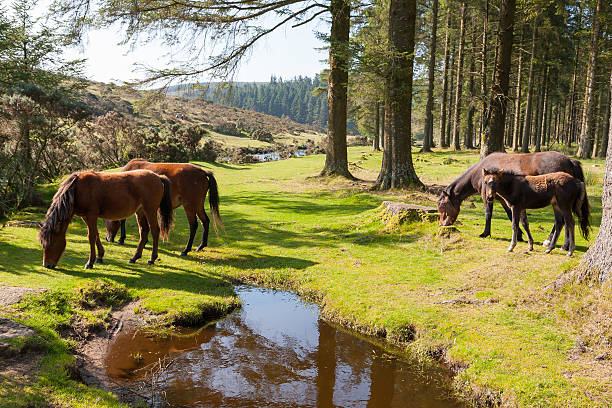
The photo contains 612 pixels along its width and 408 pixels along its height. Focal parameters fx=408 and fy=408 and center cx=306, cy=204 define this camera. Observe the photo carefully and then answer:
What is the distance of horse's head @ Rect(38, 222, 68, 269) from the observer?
7246mm

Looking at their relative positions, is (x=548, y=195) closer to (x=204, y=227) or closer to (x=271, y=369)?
(x=271, y=369)

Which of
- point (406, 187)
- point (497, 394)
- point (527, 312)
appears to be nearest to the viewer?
point (497, 394)

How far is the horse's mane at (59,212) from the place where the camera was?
7.25 meters

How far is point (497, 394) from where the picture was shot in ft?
14.7

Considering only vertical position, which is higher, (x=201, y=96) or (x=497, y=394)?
(x=201, y=96)

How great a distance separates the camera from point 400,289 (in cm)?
740

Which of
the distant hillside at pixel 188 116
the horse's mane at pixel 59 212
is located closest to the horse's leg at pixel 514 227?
the horse's mane at pixel 59 212

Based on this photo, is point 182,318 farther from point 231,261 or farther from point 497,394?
point 497,394

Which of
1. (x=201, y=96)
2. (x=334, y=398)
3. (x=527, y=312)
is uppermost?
(x=201, y=96)

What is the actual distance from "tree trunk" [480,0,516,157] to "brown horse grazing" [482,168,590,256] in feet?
19.8

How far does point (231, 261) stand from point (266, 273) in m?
1.19

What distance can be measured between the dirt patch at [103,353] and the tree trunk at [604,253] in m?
5.95

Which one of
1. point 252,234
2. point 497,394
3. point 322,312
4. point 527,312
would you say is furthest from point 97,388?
point 252,234

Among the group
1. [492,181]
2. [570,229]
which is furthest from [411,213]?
[570,229]
